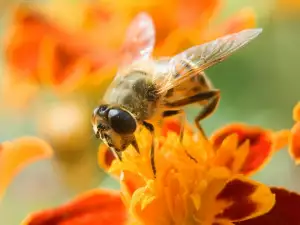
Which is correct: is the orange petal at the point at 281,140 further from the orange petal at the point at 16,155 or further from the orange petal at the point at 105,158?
the orange petal at the point at 16,155

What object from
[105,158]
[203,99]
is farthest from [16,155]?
[203,99]

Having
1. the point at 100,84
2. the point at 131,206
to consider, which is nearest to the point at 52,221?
the point at 131,206

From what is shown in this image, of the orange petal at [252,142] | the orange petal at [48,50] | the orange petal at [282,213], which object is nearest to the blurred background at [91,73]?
the orange petal at [48,50]

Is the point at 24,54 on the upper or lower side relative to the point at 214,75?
upper

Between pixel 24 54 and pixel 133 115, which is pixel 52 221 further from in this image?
pixel 24 54

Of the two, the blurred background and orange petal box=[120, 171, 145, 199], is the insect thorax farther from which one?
the blurred background

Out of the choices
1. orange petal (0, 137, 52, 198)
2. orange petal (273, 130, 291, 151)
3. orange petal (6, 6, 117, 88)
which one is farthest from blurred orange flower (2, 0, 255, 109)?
orange petal (273, 130, 291, 151)
